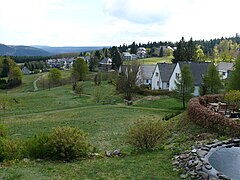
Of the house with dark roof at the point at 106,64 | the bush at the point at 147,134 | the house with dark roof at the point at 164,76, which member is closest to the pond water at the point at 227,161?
the bush at the point at 147,134

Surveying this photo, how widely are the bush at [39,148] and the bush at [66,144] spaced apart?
12.3 inches

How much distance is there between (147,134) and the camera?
13.9m

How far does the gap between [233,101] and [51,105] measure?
99.4 feet

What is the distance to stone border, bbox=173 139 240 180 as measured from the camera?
32.2 ft

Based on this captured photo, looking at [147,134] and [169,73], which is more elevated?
[147,134]

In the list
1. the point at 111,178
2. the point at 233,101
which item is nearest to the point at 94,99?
the point at 233,101

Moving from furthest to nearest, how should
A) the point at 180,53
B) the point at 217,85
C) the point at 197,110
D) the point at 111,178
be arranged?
1. the point at 180,53
2. the point at 217,85
3. the point at 197,110
4. the point at 111,178

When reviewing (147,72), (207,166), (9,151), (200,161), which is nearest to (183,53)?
(147,72)

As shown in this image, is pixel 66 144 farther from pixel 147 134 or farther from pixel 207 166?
pixel 207 166

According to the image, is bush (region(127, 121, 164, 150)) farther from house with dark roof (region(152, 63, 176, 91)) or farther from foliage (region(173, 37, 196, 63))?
foliage (region(173, 37, 196, 63))

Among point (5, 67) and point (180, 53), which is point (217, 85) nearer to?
point (180, 53)

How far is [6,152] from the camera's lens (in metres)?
13.2

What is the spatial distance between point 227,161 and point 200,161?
1155 millimetres

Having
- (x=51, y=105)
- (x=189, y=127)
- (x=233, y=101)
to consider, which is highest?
(x=233, y=101)
